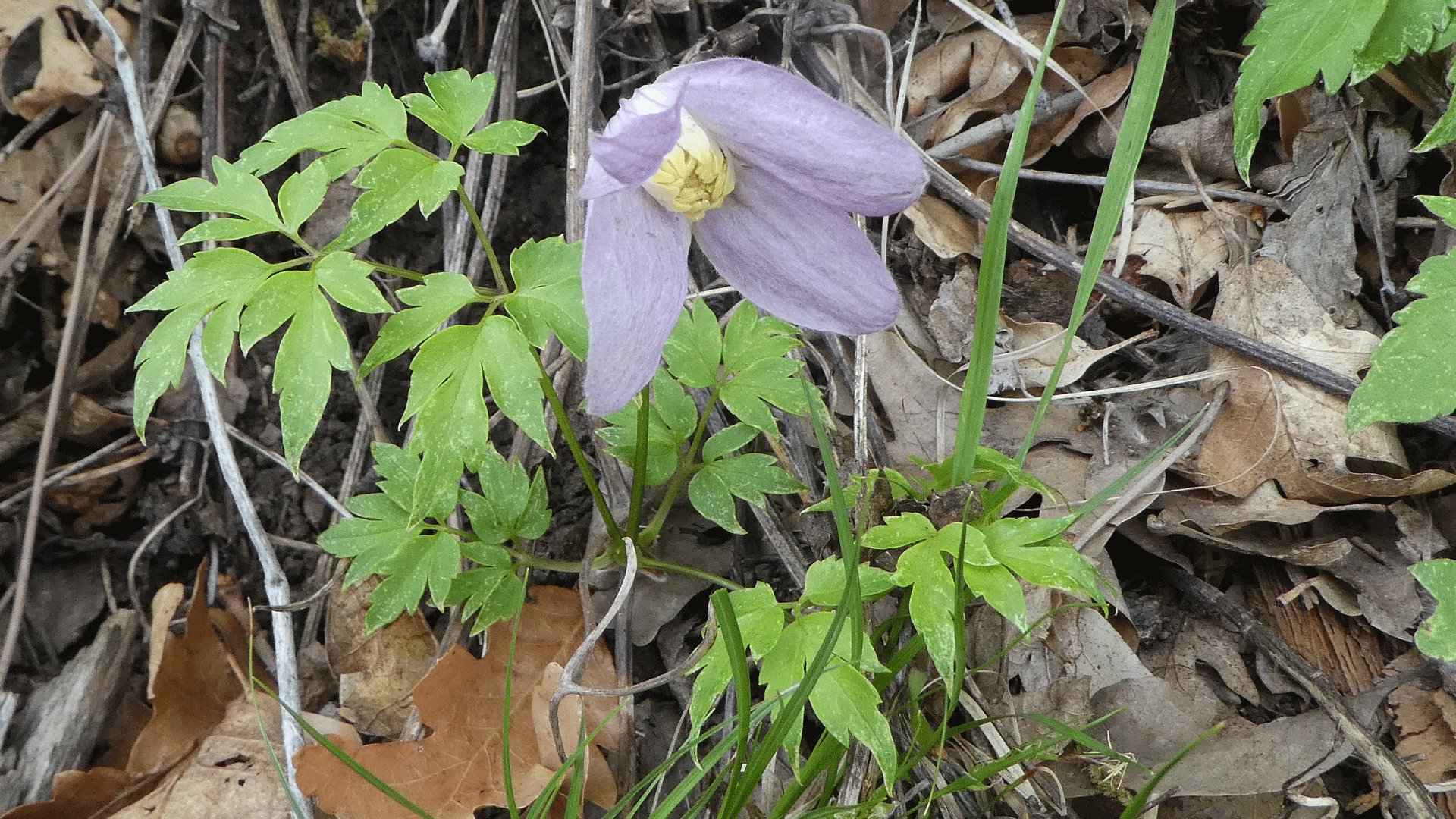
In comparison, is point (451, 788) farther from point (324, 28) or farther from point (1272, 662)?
point (324, 28)

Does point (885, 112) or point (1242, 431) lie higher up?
point (885, 112)

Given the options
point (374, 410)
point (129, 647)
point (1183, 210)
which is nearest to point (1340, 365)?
point (1183, 210)

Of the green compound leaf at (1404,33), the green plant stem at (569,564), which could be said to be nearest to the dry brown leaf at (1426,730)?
the green compound leaf at (1404,33)

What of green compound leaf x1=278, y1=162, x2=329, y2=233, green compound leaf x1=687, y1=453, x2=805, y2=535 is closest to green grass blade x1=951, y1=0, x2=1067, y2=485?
green compound leaf x1=687, y1=453, x2=805, y2=535

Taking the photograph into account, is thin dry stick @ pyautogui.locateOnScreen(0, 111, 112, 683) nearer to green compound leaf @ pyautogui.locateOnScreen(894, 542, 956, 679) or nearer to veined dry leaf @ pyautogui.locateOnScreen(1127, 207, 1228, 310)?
green compound leaf @ pyautogui.locateOnScreen(894, 542, 956, 679)

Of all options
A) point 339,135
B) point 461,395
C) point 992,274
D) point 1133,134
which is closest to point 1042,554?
point 992,274

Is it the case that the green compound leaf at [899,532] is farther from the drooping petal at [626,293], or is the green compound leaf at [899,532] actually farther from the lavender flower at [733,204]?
the drooping petal at [626,293]
